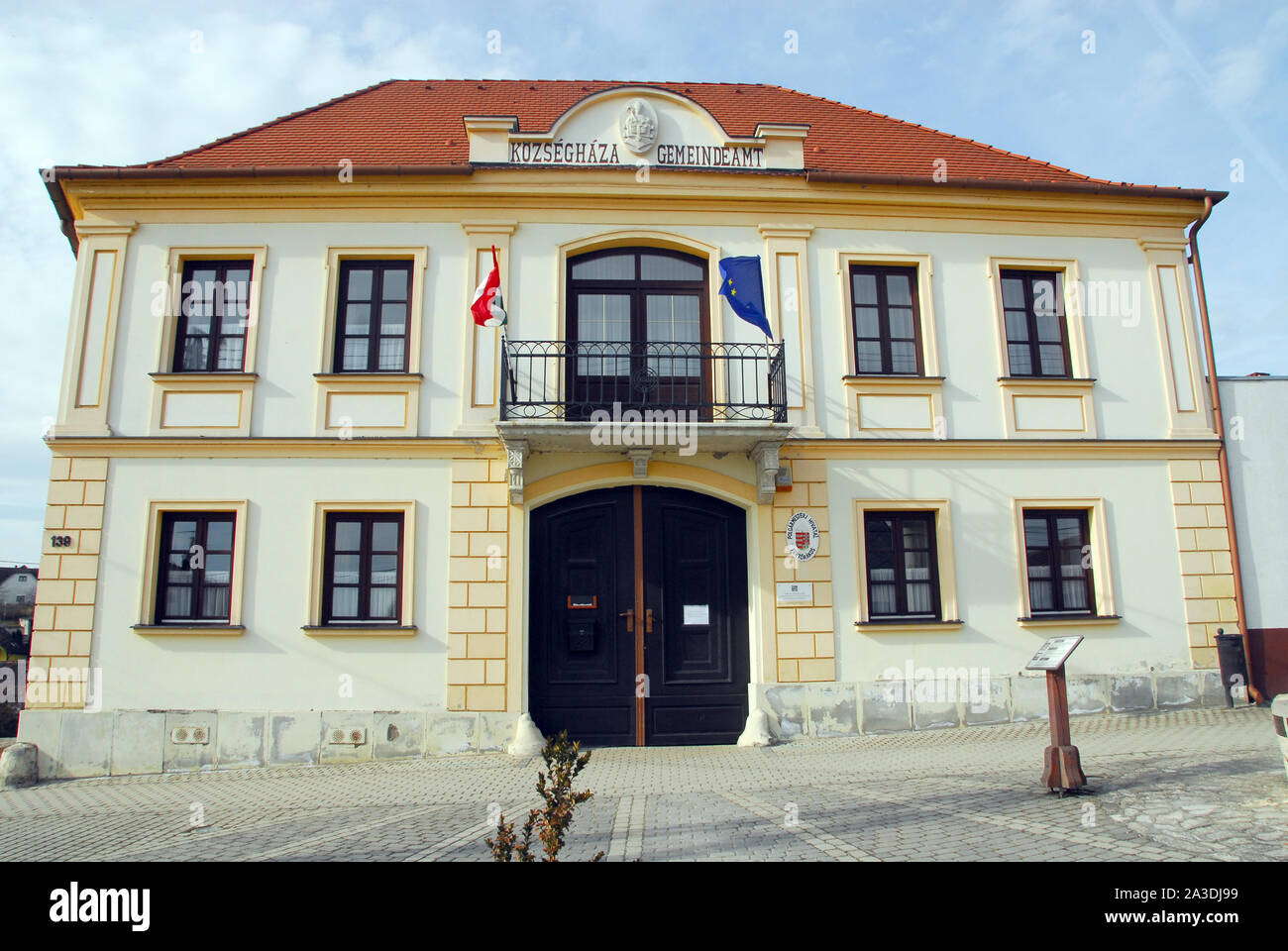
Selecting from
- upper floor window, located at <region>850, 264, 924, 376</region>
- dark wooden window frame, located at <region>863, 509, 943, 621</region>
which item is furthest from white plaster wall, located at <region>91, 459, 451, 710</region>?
upper floor window, located at <region>850, 264, 924, 376</region>

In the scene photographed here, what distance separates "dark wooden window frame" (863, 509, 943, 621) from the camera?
1045cm

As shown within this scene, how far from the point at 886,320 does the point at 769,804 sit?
268 inches

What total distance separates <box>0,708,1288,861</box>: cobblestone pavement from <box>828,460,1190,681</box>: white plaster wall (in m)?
0.87

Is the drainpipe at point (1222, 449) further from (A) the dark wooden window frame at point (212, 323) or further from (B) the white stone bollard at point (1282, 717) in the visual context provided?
(A) the dark wooden window frame at point (212, 323)

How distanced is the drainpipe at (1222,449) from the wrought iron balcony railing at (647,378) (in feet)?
19.8

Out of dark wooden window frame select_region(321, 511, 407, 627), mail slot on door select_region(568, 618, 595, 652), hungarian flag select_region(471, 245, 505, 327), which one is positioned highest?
hungarian flag select_region(471, 245, 505, 327)

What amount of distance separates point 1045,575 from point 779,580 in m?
3.46

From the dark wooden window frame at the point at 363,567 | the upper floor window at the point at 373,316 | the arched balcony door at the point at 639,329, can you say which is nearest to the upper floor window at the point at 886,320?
the arched balcony door at the point at 639,329

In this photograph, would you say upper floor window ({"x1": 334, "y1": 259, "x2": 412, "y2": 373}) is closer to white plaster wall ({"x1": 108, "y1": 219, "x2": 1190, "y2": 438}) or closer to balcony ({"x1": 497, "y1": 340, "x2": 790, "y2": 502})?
white plaster wall ({"x1": 108, "y1": 219, "x2": 1190, "y2": 438})

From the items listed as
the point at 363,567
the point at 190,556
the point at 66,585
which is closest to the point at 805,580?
the point at 363,567

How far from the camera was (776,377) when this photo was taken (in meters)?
10.4

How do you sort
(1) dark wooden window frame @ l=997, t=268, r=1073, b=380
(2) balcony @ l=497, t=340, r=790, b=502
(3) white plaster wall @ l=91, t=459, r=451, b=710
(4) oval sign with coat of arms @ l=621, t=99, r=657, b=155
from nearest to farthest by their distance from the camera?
(2) balcony @ l=497, t=340, r=790, b=502 → (3) white plaster wall @ l=91, t=459, r=451, b=710 → (4) oval sign with coat of arms @ l=621, t=99, r=657, b=155 → (1) dark wooden window frame @ l=997, t=268, r=1073, b=380

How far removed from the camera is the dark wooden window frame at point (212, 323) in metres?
10.7
